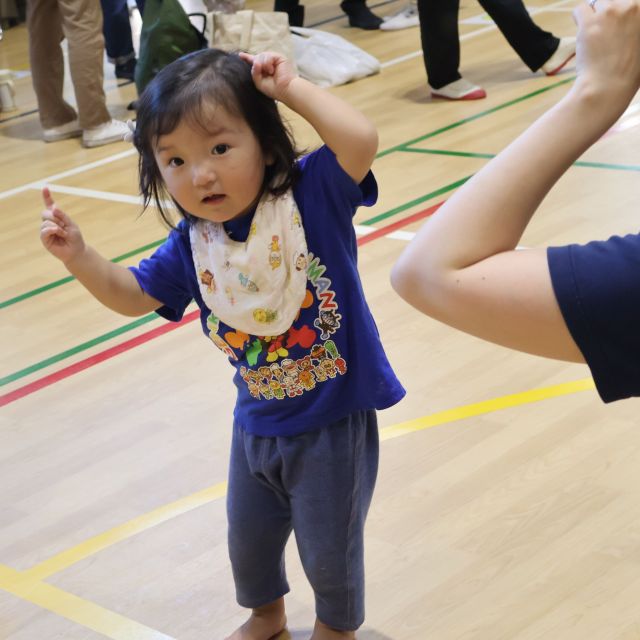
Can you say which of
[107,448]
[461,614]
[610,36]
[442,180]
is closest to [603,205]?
[442,180]

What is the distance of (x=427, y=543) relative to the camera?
232 centimetres

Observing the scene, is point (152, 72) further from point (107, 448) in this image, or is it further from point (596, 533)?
point (596, 533)

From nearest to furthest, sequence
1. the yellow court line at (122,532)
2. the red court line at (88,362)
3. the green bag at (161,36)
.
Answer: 1. the yellow court line at (122,532)
2. the red court line at (88,362)
3. the green bag at (161,36)

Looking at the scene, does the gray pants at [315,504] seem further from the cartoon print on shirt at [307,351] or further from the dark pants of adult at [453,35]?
the dark pants of adult at [453,35]

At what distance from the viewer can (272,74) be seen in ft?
5.63

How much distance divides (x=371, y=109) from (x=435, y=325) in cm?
284

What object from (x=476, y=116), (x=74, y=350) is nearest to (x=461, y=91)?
(x=476, y=116)

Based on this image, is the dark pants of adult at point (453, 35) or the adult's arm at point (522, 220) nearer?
the adult's arm at point (522, 220)

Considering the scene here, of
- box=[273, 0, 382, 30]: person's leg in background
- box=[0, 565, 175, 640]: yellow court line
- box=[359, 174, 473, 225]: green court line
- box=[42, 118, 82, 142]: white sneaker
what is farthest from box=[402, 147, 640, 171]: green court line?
box=[273, 0, 382, 30]: person's leg in background

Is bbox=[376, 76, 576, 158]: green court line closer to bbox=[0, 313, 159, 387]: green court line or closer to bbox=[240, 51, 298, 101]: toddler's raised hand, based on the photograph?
bbox=[0, 313, 159, 387]: green court line

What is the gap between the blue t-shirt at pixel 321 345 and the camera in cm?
180

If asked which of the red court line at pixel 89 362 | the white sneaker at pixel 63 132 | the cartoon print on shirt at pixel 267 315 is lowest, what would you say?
the white sneaker at pixel 63 132

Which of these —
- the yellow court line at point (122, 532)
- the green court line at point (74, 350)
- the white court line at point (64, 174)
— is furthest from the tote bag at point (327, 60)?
the yellow court line at point (122, 532)

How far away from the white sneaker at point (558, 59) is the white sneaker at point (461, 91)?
1.27 ft
